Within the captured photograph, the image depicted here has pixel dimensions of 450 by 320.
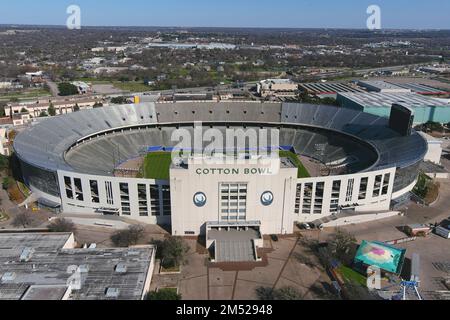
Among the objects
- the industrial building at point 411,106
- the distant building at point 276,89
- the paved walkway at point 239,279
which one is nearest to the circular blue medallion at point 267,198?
the paved walkway at point 239,279

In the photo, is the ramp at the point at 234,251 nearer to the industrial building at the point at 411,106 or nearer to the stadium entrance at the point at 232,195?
the stadium entrance at the point at 232,195

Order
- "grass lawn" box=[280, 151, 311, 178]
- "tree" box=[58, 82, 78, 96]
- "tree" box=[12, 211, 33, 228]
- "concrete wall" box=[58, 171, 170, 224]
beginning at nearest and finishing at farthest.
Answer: "concrete wall" box=[58, 171, 170, 224]
"tree" box=[12, 211, 33, 228]
"grass lawn" box=[280, 151, 311, 178]
"tree" box=[58, 82, 78, 96]

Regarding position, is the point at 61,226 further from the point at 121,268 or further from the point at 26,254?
the point at 121,268

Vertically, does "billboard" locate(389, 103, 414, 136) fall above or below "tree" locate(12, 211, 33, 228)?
above

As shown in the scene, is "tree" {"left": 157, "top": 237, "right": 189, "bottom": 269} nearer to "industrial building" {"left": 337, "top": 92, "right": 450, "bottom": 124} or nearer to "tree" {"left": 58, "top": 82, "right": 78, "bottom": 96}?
A: "industrial building" {"left": 337, "top": 92, "right": 450, "bottom": 124}

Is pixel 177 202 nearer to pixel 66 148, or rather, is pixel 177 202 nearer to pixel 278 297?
pixel 278 297

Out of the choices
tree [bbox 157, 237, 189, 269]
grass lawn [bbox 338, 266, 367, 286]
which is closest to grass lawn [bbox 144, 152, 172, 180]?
tree [bbox 157, 237, 189, 269]
